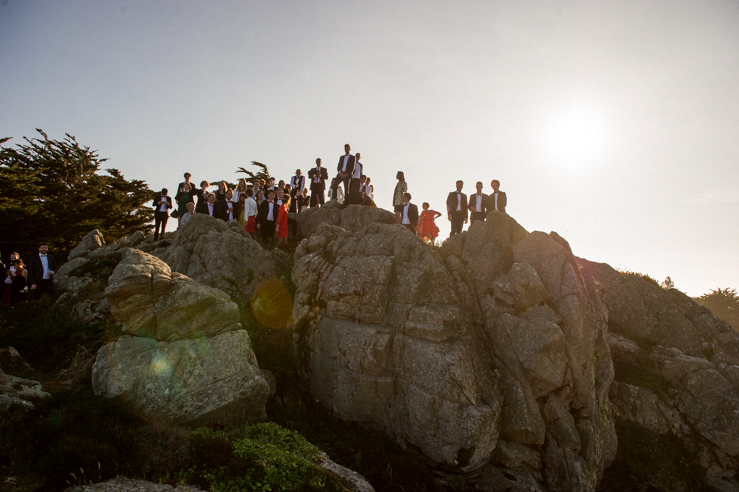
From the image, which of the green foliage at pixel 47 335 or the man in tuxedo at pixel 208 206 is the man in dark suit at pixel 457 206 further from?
the green foliage at pixel 47 335

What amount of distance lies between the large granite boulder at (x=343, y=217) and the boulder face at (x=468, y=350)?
6.74m

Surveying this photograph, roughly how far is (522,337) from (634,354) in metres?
7.98

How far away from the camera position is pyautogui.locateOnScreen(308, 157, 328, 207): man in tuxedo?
24.4m

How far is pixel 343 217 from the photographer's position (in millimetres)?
22797

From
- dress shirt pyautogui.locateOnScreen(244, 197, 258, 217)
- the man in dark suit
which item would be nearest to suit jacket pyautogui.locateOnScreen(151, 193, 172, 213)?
dress shirt pyautogui.locateOnScreen(244, 197, 258, 217)

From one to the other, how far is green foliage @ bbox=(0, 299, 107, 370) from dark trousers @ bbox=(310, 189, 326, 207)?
14.1m

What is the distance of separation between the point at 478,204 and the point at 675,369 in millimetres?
11359

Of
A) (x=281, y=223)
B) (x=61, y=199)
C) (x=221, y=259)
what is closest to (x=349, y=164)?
(x=281, y=223)

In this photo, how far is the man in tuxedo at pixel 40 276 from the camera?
17.3m

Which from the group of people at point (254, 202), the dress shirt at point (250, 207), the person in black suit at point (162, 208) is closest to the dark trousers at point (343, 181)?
the group of people at point (254, 202)

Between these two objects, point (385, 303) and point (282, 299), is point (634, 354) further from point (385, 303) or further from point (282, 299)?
point (282, 299)

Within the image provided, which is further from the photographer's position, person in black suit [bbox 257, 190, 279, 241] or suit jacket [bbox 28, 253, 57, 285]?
person in black suit [bbox 257, 190, 279, 241]

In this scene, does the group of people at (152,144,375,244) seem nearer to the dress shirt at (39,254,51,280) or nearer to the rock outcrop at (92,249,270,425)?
the dress shirt at (39,254,51,280)

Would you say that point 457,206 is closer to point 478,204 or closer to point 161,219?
point 478,204
